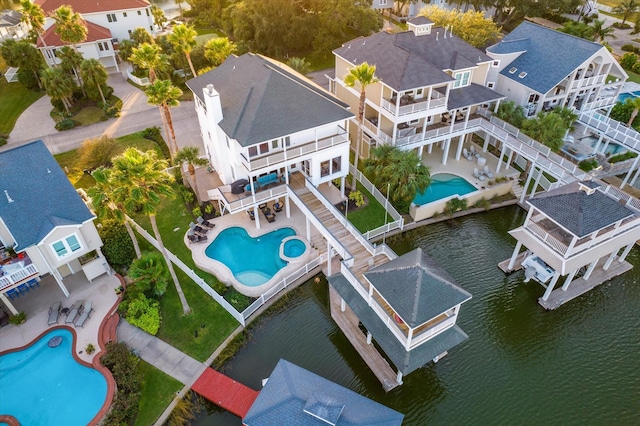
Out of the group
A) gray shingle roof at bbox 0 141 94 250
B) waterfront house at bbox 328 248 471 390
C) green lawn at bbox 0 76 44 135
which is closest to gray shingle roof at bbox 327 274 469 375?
waterfront house at bbox 328 248 471 390

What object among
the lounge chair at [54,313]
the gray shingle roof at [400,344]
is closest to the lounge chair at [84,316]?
the lounge chair at [54,313]

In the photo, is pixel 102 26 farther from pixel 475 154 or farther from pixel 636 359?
pixel 636 359

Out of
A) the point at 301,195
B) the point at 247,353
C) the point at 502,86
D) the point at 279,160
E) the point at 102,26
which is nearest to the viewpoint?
the point at 247,353

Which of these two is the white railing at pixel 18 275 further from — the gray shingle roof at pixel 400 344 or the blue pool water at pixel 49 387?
the gray shingle roof at pixel 400 344

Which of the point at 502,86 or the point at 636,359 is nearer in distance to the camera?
the point at 636,359

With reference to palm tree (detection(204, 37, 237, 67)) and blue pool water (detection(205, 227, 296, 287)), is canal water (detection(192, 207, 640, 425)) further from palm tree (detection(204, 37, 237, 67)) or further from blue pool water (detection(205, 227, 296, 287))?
palm tree (detection(204, 37, 237, 67))

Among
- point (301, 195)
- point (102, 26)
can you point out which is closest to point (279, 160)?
point (301, 195)
